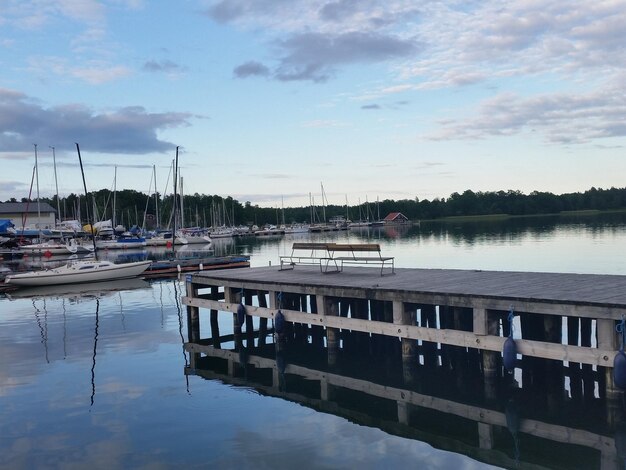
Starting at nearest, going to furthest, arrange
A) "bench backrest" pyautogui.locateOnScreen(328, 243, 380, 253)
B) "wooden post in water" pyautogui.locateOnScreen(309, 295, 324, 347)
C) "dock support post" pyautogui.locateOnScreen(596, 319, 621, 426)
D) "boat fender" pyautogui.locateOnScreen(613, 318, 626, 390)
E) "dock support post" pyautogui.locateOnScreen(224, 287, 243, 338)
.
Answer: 1. "boat fender" pyautogui.locateOnScreen(613, 318, 626, 390)
2. "dock support post" pyautogui.locateOnScreen(596, 319, 621, 426)
3. "bench backrest" pyautogui.locateOnScreen(328, 243, 380, 253)
4. "wooden post in water" pyautogui.locateOnScreen(309, 295, 324, 347)
5. "dock support post" pyautogui.locateOnScreen(224, 287, 243, 338)

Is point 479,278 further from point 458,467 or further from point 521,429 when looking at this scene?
point 458,467

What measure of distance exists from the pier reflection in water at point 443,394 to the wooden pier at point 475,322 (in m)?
0.07

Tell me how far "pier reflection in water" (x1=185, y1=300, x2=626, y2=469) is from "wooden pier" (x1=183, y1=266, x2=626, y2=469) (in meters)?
0.07

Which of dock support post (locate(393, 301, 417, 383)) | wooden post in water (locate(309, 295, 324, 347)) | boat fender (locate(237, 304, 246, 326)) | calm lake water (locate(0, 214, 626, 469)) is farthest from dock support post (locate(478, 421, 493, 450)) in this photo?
boat fender (locate(237, 304, 246, 326))

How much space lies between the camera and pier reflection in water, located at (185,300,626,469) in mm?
12641

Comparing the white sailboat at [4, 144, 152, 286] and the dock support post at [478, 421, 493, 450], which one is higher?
the white sailboat at [4, 144, 152, 286]

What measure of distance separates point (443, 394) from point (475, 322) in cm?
215

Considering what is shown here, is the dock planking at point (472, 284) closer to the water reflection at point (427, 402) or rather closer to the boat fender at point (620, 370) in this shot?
the boat fender at point (620, 370)

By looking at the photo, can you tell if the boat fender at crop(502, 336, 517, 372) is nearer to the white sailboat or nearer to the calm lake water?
the calm lake water

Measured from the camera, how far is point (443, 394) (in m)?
16.2

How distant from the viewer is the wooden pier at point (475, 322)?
1365 cm

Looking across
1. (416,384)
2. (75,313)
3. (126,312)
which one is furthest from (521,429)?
(75,313)

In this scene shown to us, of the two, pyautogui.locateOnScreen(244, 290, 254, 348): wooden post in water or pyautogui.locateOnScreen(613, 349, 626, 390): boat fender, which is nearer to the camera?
pyautogui.locateOnScreen(613, 349, 626, 390): boat fender

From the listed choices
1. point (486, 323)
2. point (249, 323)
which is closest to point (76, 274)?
point (249, 323)
